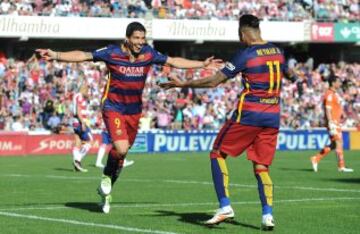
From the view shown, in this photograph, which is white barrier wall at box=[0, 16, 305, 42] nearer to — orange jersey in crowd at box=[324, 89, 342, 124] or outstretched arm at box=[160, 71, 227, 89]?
orange jersey in crowd at box=[324, 89, 342, 124]

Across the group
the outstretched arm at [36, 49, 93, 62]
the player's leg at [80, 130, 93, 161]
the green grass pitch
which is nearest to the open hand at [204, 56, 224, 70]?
→ the outstretched arm at [36, 49, 93, 62]

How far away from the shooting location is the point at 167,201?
603 inches

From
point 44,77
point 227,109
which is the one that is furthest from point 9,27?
point 227,109

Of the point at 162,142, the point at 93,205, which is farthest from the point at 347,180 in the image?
the point at 162,142

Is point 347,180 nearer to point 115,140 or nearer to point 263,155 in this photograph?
point 115,140

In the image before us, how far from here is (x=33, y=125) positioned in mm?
36625

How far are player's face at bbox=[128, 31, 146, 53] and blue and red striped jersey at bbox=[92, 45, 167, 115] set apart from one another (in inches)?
5.7

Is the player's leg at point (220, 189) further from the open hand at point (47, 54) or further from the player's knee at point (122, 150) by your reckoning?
the open hand at point (47, 54)

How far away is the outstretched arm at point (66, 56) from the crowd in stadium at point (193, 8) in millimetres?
28345

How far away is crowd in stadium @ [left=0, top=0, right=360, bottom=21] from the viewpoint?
4228 cm

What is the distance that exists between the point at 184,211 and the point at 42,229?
2702 mm

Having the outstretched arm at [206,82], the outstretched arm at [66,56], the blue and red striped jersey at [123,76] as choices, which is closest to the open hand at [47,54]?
the outstretched arm at [66,56]

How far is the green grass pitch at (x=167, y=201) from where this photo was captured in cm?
1185

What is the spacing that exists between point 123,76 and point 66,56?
33.7 inches
